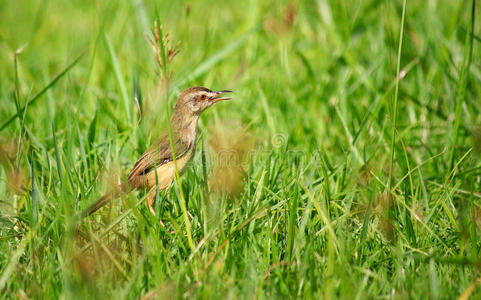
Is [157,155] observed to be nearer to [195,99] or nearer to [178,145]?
[178,145]

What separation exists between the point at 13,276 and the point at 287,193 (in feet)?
6.06

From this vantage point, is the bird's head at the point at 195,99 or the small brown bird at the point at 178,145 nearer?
the small brown bird at the point at 178,145

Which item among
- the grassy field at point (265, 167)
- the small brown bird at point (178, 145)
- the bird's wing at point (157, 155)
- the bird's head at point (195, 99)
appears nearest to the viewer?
the grassy field at point (265, 167)

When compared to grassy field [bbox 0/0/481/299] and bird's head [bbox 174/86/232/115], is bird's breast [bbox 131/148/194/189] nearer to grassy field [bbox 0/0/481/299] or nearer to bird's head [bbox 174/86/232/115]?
grassy field [bbox 0/0/481/299]

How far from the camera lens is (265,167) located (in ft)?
14.0

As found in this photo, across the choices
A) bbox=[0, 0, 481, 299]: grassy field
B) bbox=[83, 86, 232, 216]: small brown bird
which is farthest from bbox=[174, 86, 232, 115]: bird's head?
bbox=[0, 0, 481, 299]: grassy field

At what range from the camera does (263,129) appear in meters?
5.41

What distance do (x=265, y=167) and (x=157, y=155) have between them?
93cm

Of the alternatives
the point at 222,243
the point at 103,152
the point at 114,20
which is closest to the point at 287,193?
the point at 222,243

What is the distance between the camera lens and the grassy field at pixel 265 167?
3.14 meters

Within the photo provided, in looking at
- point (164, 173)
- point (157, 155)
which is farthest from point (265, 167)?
point (164, 173)

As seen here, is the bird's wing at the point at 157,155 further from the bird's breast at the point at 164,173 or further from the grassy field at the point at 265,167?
the grassy field at the point at 265,167

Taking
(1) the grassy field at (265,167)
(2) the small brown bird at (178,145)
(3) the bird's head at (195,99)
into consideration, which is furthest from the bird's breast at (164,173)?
(3) the bird's head at (195,99)

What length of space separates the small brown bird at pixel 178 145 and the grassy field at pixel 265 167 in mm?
148
